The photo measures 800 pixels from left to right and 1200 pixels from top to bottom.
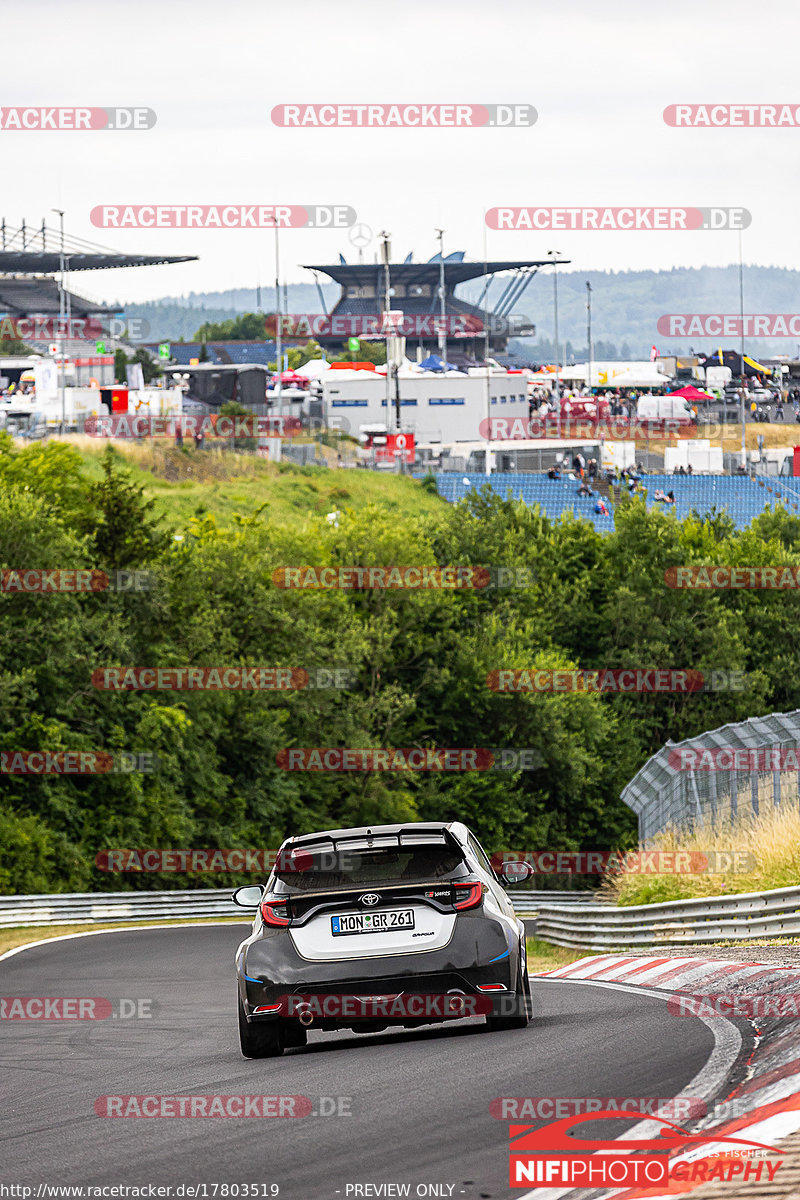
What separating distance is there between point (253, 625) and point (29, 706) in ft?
32.1

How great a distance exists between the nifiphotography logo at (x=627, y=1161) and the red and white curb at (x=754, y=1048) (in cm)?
5

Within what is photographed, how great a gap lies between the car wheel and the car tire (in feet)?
4.00

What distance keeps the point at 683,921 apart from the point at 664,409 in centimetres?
9667

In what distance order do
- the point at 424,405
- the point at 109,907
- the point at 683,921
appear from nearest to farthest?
the point at 683,921
the point at 109,907
the point at 424,405

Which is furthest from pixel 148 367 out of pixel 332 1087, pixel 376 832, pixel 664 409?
pixel 332 1087

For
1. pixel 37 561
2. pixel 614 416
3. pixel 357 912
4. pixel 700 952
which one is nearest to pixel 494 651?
pixel 37 561

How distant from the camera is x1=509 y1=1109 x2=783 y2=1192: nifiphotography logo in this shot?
4.97 m

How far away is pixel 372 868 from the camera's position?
8555 millimetres

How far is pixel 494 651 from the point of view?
51.0 m

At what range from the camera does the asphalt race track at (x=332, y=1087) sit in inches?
223

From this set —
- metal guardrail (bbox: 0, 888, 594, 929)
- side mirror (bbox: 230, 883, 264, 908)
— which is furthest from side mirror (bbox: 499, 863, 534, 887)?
metal guardrail (bbox: 0, 888, 594, 929)

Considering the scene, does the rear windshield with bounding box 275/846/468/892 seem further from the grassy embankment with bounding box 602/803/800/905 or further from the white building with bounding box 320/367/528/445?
the white building with bounding box 320/367/528/445

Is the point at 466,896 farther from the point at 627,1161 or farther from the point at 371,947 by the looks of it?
the point at 627,1161

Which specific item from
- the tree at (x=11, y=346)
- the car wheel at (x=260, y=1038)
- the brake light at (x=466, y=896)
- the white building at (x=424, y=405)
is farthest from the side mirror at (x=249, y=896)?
the tree at (x=11, y=346)
